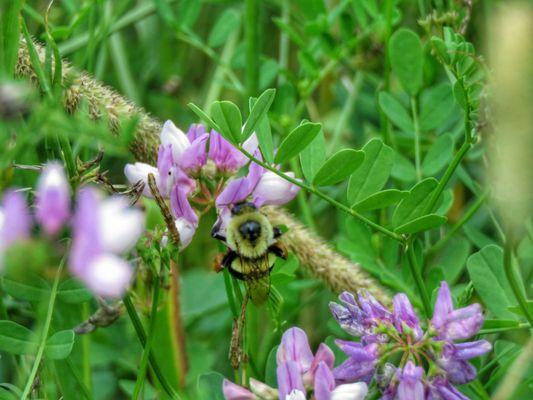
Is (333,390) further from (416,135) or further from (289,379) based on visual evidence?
(416,135)

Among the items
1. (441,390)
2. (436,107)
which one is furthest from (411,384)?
(436,107)

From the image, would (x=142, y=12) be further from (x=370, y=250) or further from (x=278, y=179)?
(x=278, y=179)

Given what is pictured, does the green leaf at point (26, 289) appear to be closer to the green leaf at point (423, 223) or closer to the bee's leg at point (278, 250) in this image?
the bee's leg at point (278, 250)

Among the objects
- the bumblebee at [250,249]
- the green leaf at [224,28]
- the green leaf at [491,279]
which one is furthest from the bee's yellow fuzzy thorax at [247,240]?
the green leaf at [224,28]

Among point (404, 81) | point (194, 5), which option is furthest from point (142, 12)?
point (404, 81)

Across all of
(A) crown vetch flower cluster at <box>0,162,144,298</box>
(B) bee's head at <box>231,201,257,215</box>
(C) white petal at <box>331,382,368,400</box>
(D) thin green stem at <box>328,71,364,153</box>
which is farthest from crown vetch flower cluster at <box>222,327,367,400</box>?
(D) thin green stem at <box>328,71,364,153</box>

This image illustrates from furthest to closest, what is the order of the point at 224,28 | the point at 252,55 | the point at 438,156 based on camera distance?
the point at 224,28, the point at 252,55, the point at 438,156
